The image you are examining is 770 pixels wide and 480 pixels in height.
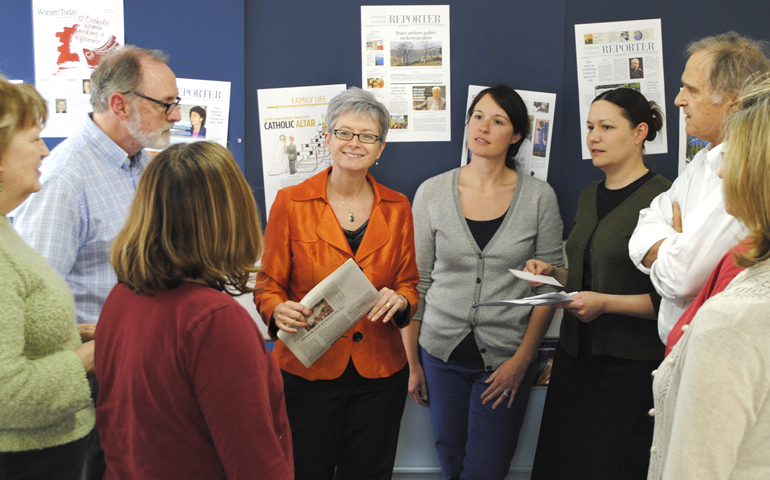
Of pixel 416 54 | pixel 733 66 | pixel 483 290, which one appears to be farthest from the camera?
pixel 416 54

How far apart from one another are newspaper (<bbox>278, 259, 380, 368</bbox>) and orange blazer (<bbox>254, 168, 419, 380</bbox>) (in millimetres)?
136

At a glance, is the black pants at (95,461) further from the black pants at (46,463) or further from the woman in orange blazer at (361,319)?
the woman in orange blazer at (361,319)

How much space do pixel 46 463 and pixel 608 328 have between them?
1.90 m

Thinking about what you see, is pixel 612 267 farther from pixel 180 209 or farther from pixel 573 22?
pixel 180 209

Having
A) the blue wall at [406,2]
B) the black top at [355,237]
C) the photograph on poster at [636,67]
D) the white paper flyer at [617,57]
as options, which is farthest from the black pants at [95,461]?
the photograph on poster at [636,67]

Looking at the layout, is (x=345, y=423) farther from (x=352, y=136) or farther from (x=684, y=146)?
(x=684, y=146)

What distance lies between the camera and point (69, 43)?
260cm

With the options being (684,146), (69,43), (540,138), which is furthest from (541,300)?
(69,43)

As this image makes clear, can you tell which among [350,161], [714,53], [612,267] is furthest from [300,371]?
[714,53]

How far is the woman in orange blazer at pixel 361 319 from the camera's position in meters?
2.03

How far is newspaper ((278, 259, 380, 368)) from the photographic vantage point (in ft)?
5.96

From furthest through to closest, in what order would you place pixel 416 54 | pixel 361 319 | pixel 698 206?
pixel 416 54 < pixel 361 319 < pixel 698 206

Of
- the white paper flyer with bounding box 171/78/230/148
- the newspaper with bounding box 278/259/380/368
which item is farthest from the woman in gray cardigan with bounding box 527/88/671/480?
the white paper flyer with bounding box 171/78/230/148

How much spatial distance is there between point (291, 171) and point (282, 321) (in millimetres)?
1083
